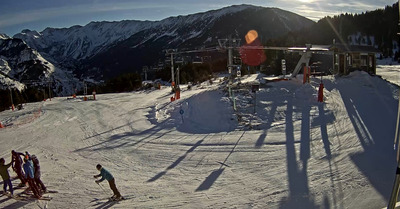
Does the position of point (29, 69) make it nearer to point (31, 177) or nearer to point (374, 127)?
point (31, 177)

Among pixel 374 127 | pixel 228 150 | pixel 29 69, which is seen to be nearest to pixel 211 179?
pixel 228 150

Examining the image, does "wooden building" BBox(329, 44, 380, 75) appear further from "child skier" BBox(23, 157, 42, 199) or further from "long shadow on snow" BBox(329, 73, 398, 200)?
"child skier" BBox(23, 157, 42, 199)

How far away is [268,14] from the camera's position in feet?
652

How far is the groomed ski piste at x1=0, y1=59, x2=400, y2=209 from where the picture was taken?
9.58 m

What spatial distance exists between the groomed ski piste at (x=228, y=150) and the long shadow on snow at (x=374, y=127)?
0.04 meters

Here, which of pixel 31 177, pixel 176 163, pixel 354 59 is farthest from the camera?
→ pixel 354 59

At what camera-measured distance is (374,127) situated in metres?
15.4

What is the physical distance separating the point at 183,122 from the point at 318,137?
7.82m

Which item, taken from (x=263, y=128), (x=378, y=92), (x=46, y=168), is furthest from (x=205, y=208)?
(x=378, y=92)

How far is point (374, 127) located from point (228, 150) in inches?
279

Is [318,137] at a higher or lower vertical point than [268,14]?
lower

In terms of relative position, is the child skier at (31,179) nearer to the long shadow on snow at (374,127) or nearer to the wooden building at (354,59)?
the long shadow on snow at (374,127)

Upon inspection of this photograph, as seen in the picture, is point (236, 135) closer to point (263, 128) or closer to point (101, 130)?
point (263, 128)

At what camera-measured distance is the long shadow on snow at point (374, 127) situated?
10270 millimetres
